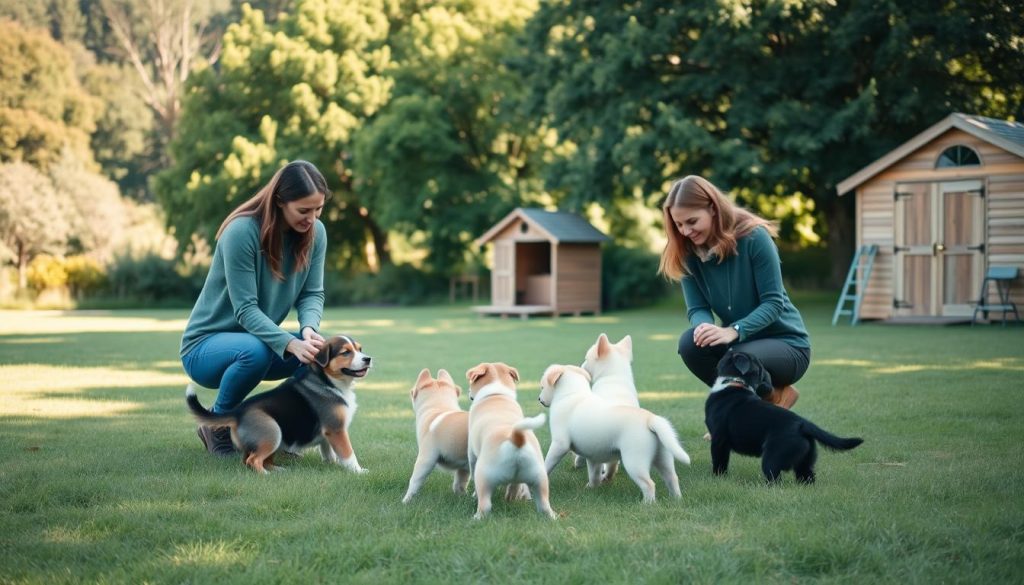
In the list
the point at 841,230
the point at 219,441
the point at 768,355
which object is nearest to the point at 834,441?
Result: the point at 768,355

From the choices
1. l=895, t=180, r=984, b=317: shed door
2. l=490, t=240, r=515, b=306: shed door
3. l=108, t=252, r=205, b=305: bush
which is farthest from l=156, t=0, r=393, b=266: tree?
l=895, t=180, r=984, b=317: shed door

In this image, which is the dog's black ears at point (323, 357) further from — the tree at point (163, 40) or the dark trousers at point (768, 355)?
the tree at point (163, 40)

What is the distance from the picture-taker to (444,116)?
31.1 meters

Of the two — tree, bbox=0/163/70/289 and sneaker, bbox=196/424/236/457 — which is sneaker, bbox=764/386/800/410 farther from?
tree, bbox=0/163/70/289

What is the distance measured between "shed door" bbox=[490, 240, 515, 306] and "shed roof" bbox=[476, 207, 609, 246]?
467 mm

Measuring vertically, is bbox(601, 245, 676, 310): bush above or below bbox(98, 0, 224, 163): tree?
below

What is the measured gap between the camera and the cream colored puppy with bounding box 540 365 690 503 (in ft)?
14.0

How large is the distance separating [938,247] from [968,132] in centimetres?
228

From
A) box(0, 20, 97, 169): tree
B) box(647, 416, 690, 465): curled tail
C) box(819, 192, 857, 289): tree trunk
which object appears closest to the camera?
box(647, 416, 690, 465): curled tail

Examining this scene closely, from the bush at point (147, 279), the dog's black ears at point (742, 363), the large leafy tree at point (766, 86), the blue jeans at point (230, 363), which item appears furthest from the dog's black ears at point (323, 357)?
the bush at point (147, 279)

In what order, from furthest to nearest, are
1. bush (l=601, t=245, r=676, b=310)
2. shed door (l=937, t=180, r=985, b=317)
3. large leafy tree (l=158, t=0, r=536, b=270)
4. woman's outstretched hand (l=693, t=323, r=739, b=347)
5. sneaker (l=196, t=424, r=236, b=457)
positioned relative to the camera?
large leafy tree (l=158, t=0, r=536, b=270)
bush (l=601, t=245, r=676, b=310)
shed door (l=937, t=180, r=985, b=317)
sneaker (l=196, t=424, r=236, b=457)
woman's outstretched hand (l=693, t=323, r=739, b=347)

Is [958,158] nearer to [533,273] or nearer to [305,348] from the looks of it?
[533,273]

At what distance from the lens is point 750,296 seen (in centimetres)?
570

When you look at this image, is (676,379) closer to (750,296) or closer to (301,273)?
(750,296)
